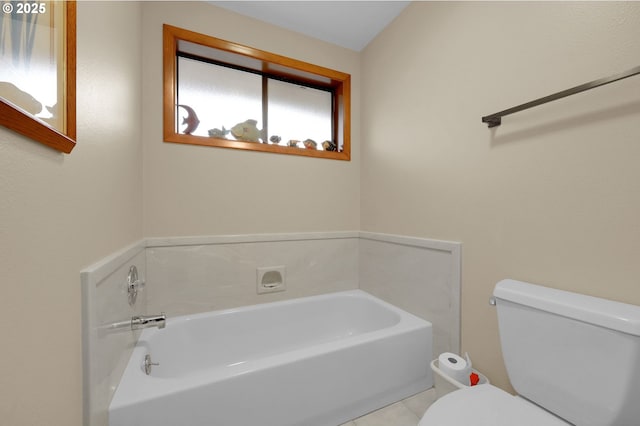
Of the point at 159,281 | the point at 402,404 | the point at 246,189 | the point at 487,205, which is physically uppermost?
the point at 246,189

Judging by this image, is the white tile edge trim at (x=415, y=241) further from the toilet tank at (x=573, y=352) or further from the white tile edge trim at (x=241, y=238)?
the toilet tank at (x=573, y=352)

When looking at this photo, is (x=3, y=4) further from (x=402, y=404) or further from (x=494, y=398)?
(x=402, y=404)

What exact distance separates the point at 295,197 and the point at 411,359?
1.29 meters

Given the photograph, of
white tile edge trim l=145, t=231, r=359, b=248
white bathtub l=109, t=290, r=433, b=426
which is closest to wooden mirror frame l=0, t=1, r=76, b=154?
white bathtub l=109, t=290, r=433, b=426

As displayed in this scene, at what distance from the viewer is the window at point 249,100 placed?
5.49 feet

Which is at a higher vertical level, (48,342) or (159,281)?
(48,342)

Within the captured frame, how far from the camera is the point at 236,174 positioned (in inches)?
69.1

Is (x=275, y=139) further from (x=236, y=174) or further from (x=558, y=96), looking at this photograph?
(x=558, y=96)

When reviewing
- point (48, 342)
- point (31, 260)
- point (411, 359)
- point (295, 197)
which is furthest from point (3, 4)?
point (411, 359)

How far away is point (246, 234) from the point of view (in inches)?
70.2

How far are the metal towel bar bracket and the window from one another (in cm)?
112

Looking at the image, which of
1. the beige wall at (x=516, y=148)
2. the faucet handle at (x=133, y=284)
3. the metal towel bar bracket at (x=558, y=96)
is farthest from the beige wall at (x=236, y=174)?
the metal towel bar bracket at (x=558, y=96)

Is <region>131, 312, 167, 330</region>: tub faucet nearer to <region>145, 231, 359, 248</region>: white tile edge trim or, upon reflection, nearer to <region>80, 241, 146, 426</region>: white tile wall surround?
<region>80, 241, 146, 426</region>: white tile wall surround

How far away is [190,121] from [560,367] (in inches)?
87.7
